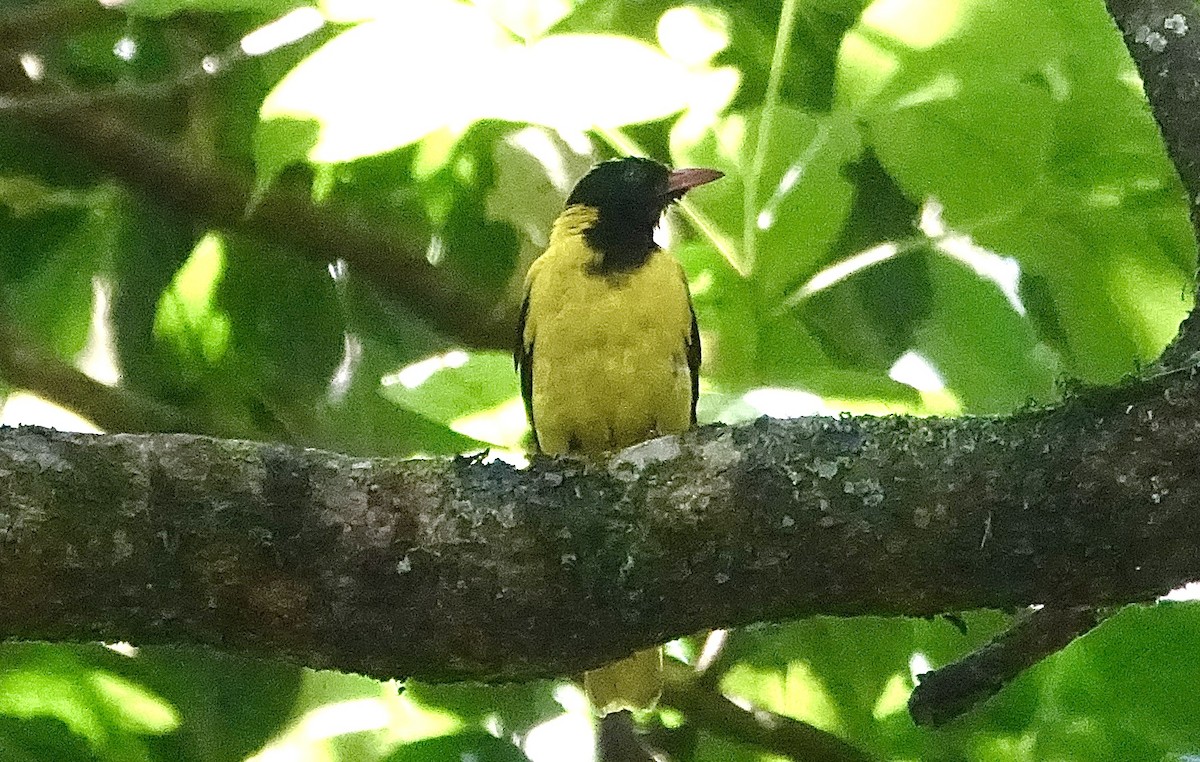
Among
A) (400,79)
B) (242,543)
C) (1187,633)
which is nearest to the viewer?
(242,543)

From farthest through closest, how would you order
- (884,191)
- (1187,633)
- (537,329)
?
(537,329) → (884,191) → (1187,633)

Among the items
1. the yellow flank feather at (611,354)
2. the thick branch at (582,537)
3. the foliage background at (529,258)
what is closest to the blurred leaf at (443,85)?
the foliage background at (529,258)

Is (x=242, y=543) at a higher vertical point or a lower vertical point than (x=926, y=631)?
higher

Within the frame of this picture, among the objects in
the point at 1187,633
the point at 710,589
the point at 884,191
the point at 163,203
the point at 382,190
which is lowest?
the point at 1187,633

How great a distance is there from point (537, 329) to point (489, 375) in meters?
0.32

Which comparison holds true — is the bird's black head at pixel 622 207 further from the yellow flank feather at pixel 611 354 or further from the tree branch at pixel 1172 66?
the tree branch at pixel 1172 66

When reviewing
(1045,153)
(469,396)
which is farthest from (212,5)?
(1045,153)

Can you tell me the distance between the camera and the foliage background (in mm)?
1064

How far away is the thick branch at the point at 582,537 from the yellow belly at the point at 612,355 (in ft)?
1.99

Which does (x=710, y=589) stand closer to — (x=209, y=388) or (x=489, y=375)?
(x=489, y=375)

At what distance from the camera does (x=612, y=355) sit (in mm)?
1512

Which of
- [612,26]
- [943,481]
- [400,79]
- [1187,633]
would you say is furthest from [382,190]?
[1187,633]

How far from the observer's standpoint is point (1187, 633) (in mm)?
1130

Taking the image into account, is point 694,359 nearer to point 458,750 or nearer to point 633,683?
point 633,683
